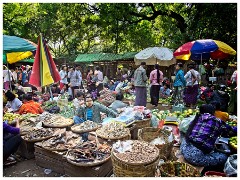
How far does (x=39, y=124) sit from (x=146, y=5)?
1324 centimetres

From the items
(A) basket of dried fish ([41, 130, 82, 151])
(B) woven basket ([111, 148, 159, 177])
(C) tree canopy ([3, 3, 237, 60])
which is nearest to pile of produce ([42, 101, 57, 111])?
(A) basket of dried fish ([41, 130, 82, 151])

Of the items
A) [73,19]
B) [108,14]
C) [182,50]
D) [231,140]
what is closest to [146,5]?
[108,14]

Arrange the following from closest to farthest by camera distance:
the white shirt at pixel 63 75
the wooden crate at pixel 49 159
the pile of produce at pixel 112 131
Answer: the wooden crate at pixel 49 159, the pile of produce at pixel 112 131, the white shirt at pixel 63 75

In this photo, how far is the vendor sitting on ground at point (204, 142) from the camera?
A: 12.5 feet

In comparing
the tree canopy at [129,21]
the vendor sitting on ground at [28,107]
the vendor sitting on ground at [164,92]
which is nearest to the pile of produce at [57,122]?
the vendor sitting on ground at [28,107]

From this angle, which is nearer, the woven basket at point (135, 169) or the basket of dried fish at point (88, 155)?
the woven basket at point (135, 169)

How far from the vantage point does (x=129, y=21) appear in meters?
17.6

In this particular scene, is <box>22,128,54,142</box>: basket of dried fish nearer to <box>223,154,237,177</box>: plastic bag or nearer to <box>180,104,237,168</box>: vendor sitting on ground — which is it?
<box>180,104,237,168</box>: vendor sitting on ground

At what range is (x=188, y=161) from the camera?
3.95 metres

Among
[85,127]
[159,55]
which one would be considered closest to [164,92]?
[159,55]

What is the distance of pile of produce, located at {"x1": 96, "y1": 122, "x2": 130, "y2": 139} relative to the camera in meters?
4.39

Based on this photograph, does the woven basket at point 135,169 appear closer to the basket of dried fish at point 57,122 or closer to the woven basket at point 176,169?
the woven basket at point 176,169

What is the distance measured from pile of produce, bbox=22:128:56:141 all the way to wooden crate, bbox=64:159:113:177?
897 mm

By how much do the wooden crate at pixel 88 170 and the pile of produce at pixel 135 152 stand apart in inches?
14.9
